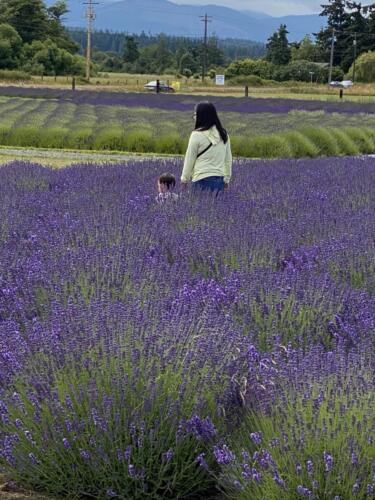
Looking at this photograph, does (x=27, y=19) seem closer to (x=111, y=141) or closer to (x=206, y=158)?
(x=111, y=141)

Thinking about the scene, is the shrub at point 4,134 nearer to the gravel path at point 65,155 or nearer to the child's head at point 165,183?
the gravel path at point 65,155

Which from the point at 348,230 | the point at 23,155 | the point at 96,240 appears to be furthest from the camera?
the point at 23,155

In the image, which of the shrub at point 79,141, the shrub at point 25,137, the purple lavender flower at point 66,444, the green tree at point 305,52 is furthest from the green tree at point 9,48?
the purple lavender flower at point 66,444

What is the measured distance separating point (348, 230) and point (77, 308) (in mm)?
2950

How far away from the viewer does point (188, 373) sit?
3.57 metres

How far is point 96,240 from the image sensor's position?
6.05 m

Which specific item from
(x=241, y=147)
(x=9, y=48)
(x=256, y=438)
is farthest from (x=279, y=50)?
(x=256, y=438)

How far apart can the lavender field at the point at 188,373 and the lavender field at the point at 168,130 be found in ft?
50.4

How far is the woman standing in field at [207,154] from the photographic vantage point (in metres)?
8.73

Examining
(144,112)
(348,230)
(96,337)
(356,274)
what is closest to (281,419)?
(96,337)

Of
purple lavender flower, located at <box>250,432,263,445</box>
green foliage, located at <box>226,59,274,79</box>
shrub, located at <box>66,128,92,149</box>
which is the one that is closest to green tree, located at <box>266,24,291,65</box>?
green foliage, located at <box>226,59,274,79</box>

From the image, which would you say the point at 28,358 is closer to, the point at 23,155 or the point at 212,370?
the point at 212,370

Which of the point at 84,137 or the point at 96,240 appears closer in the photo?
the point at 96,240

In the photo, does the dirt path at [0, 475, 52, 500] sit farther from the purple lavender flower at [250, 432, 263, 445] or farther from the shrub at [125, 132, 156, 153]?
the shrub at [125, 132, 156, 153]
